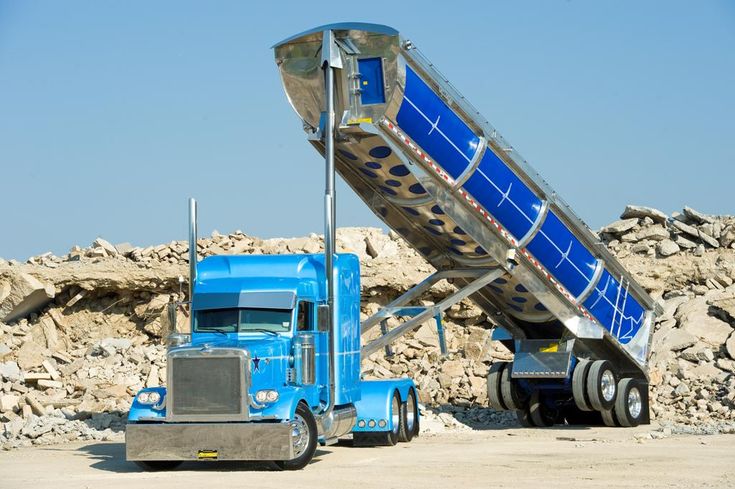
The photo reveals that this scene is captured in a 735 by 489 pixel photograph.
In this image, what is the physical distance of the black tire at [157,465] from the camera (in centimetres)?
1380

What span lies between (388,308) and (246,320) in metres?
3.81

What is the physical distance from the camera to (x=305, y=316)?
14555mm

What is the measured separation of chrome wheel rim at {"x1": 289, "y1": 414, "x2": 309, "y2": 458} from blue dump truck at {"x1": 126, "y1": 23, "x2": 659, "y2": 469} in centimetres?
3

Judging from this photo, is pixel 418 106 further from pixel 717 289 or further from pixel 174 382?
pixel 717 289

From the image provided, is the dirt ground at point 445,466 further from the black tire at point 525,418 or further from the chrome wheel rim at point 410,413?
the black tire at point 525,418

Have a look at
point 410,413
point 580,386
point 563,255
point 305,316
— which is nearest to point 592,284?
point 563,255

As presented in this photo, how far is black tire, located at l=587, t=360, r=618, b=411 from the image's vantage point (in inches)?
727

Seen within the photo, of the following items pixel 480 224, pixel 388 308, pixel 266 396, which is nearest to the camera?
pixel 266 396

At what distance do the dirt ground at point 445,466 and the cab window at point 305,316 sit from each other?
1668 millimetres

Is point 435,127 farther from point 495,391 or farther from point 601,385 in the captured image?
point 495,391

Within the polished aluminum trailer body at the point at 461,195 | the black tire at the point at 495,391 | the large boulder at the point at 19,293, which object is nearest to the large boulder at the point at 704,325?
the polished aluminum trailer body at the point at 461,195

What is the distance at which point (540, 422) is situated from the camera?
19.6 m

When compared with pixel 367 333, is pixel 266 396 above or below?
below

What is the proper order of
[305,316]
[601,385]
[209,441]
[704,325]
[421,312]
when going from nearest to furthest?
1. [209,441]
2. [305,316]
3. [421,312]
4. [601,385]
5. [704,325]
